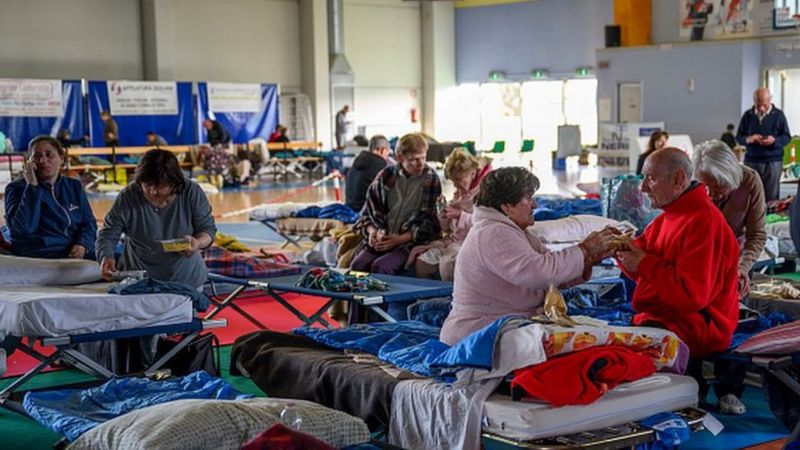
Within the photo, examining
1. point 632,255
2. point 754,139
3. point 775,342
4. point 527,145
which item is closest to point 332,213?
point 754,139

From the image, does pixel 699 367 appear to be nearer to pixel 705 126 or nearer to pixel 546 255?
pixel 546 255

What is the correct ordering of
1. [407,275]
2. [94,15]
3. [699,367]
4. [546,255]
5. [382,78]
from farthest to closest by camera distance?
[382,78]
[94,15]
[407,275]
[699,367]
[546,255]

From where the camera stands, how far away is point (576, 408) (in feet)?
11.8

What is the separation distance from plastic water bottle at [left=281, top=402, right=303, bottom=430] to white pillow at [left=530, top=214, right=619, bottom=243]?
3.49 meters

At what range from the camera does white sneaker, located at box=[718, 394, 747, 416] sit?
4.90 m

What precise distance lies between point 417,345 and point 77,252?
8.49 feet

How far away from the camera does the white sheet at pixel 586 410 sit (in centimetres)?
353

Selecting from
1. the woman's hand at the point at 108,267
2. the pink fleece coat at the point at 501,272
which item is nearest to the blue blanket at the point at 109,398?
the pink fleece coat at the point at 501,272

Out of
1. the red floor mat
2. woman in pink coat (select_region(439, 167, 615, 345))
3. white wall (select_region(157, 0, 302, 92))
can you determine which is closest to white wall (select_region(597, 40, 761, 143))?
white wall (select_region(157, 0, 302, 92))

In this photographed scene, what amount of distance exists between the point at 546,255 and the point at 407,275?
2.61 m

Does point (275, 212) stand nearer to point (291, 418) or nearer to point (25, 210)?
point (25, 210)

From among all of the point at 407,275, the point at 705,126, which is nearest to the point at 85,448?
the point at 407,275

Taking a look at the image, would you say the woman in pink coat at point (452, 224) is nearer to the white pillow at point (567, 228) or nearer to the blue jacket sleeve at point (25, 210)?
the white pillow at point (567, 228)

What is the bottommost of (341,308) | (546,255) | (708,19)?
(341,308)
